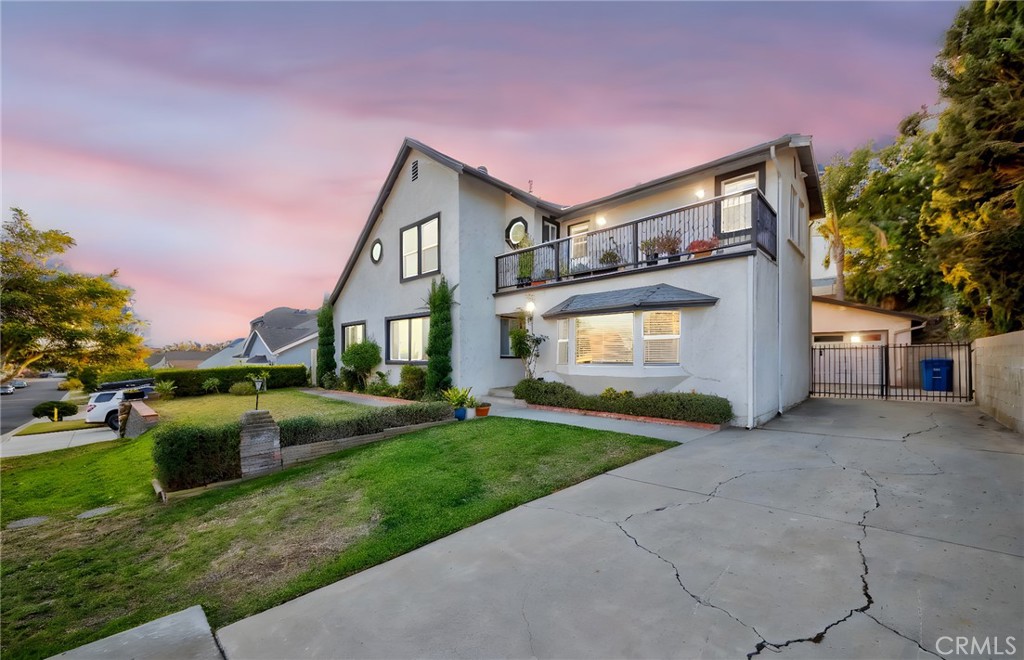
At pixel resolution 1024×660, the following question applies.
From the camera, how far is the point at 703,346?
9328mm

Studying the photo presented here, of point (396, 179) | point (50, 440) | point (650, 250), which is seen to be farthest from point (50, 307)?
point (650, 250)

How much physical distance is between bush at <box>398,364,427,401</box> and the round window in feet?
18.4

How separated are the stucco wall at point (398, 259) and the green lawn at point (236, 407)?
299 centimetres

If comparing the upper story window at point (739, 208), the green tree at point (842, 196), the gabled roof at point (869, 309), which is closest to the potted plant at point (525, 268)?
the upper story window at point (739, 208)

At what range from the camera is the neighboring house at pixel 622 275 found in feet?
30.2

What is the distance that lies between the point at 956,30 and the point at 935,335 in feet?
47.8

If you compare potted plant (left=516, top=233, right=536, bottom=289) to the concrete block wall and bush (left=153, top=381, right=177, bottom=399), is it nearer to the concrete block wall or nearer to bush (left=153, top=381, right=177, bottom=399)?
the concrete block wall

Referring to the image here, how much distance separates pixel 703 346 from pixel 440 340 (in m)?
7.81

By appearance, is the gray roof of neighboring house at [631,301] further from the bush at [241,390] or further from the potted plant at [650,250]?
the bush at [241,390]

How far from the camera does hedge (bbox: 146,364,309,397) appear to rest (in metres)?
18.6

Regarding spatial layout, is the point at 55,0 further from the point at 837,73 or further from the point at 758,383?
the point at 837,73

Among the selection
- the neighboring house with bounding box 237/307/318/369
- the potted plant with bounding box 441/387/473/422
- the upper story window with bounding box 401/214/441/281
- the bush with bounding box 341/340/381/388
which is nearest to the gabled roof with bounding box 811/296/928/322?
the upper story window with bounding box 401/214/441/281

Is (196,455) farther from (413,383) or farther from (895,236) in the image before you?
(895,236)

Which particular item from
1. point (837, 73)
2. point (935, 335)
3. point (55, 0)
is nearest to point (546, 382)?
point (837, 73)
